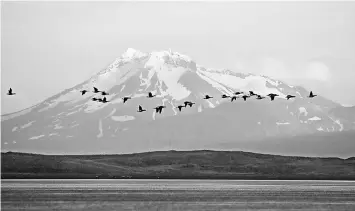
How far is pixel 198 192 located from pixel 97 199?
2507 cm

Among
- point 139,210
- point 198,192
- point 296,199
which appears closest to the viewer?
point 139,210

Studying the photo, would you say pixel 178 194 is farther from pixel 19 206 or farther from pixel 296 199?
pixel 19 206

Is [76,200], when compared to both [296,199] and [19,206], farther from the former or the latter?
[296,199]

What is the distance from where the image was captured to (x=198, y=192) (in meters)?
148

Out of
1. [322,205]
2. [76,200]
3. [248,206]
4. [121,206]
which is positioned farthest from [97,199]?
[322,205]

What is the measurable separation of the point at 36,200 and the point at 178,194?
24.7 metres

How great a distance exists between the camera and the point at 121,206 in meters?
115

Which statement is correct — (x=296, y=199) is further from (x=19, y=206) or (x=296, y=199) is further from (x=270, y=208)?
(x=19, y=206)

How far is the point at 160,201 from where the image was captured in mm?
124250

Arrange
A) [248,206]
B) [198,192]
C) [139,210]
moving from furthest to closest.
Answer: [198,192]
[248,206]
[139,210]

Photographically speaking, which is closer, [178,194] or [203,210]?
[203,210]

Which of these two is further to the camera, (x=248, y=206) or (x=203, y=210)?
(x=248, y=206)

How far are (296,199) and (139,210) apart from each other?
2910cm

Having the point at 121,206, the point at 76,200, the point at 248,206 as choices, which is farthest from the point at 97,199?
the point at 248,206
